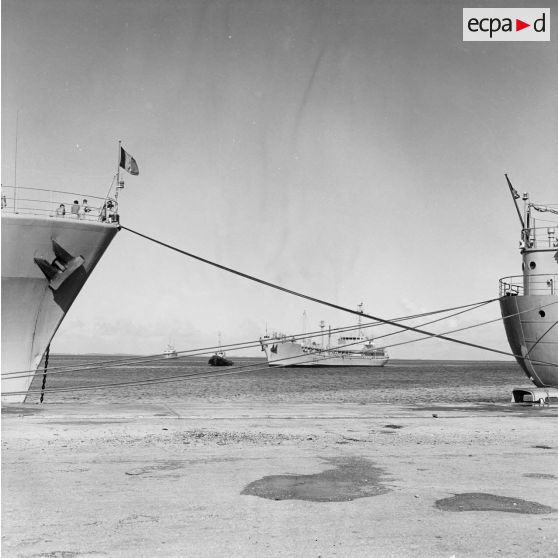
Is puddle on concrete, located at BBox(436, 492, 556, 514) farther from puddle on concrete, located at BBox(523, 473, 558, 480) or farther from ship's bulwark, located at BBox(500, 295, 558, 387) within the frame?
ship's bulwark, located at BBox(500, 295, 558, 387)

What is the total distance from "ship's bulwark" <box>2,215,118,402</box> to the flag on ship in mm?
1518

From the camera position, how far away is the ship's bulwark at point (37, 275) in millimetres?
15188

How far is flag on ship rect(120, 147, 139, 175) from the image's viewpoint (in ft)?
50.7

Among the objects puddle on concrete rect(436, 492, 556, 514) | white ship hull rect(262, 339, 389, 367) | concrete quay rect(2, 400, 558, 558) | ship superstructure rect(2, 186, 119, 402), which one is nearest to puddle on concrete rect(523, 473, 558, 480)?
concrete quay rect(2, 400, 558, 558)

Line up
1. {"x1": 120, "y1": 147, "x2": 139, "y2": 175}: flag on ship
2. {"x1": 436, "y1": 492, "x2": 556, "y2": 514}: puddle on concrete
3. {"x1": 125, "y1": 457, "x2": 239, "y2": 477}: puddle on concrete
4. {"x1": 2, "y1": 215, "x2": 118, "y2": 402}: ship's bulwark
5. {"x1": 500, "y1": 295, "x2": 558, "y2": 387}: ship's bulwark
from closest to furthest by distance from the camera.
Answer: {"x1": 436, "y1": 492, "x2": 556, "y2": 514}: puddle on concrete, {"x1": 125, "y1": 457, "x2": 239, "y2": 477}: puddle on concrete, {"x1": 2, "y1": 215, "x2": 118, "y2": 402}: ship's bulwark, {"x1": 120, "y1": 147, "x2": 139, "y2": 175}: flag on ship, {"x1": 500, "y1": 295, "x2": 558, "y2": 387}: ship's bulwark

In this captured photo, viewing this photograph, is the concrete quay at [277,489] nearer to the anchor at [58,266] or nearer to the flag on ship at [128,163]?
the anchor at [58,266]

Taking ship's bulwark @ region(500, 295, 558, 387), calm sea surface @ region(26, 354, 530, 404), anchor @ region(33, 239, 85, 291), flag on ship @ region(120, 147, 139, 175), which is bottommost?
calm sea surface @ region(26, 354, 530, 404)

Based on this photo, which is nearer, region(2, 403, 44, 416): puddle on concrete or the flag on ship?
region(2, 403, 44, 416): puddle on concrete

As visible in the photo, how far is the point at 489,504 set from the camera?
713cm

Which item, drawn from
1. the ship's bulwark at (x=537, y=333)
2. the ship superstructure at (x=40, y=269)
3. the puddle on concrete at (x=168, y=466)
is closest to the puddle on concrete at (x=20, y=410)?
the ship superstructure at (x=40, y=269)

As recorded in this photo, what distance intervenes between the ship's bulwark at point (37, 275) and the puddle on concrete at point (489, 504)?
11.1m

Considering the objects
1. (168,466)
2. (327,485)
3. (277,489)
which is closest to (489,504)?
(327,485)

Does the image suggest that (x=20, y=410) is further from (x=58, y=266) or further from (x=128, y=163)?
(x=128, y=163)

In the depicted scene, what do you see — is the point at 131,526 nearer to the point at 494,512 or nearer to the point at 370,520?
the point at 370,520
